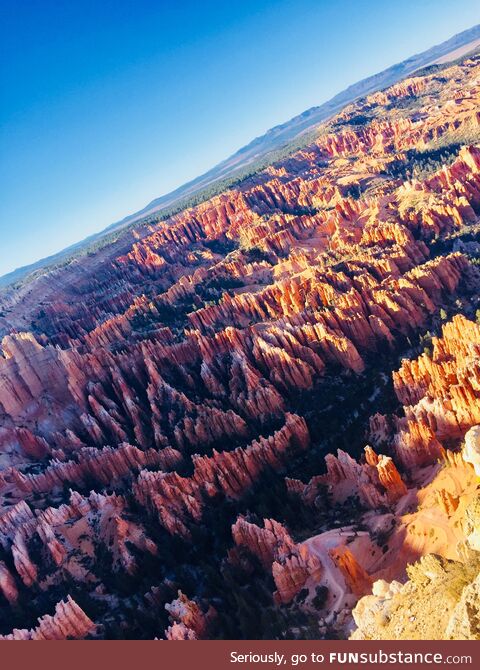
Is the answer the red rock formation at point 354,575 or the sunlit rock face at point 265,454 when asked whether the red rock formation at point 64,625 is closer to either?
the sunlit rock face at point 265,454

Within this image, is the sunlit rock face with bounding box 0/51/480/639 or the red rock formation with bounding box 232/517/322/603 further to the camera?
the red rock formation with bounding box 232/517/322/603

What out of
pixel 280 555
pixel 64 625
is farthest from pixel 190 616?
pixel 64 625

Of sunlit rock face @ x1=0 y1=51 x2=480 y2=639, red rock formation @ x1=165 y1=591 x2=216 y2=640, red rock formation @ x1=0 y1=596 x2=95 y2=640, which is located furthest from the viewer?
red rock formation @ x1=0 y1=596 x2=95 y2=640

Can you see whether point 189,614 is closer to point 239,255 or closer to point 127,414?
point 127,414

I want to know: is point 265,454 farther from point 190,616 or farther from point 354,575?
point 354,575

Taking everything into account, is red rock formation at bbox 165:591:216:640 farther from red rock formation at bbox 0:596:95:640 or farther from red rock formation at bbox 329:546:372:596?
red rock formation at bbox 329:546:372:596

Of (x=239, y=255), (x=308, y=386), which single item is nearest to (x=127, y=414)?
(x=308, y=386)

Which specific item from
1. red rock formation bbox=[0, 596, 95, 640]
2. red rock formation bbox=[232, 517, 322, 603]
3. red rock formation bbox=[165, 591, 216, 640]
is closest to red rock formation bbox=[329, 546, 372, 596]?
red rock formation bbox=[232, 517, 322, 603]

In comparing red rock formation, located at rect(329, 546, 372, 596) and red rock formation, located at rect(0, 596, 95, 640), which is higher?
red rock formation, located at rect(0, 596, 95, 640)
